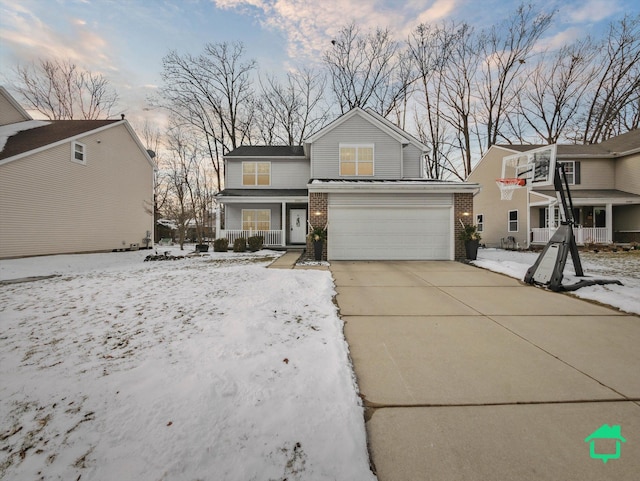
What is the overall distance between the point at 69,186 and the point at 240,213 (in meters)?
7.40

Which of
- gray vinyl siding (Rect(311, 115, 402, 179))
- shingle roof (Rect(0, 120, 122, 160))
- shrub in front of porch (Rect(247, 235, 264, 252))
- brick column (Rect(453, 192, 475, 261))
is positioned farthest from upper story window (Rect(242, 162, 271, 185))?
brick column (Rect(453, 192, 475, 261))

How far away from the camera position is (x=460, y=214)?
33.4 ft

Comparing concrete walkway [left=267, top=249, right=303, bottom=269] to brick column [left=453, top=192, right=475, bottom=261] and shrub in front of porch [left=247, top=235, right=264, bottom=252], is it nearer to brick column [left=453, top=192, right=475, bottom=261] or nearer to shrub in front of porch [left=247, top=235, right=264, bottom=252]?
shrub in front of porch [left=247, top=235, right=264, bottom=252]

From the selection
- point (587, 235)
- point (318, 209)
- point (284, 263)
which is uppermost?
point (318, 209)

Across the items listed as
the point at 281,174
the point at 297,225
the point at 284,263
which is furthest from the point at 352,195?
the point at 281,174

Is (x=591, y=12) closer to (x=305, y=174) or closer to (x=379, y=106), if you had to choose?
(x=379, y=106)

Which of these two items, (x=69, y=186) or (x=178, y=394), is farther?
(x=69, y=186)

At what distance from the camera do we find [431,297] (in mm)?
5176

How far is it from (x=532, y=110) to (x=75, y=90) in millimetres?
35989

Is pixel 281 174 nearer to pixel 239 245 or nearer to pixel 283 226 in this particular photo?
pixel 283 226

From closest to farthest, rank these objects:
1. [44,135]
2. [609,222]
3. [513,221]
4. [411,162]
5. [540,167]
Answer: [540,167] < [44,135] < [609,222] < [411,162] < [513,221]

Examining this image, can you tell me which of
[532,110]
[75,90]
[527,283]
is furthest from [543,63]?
[75,90]

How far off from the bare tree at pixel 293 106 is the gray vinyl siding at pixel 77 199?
415 inches

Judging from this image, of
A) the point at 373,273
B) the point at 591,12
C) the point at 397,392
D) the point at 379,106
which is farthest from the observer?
the point at 379,106
